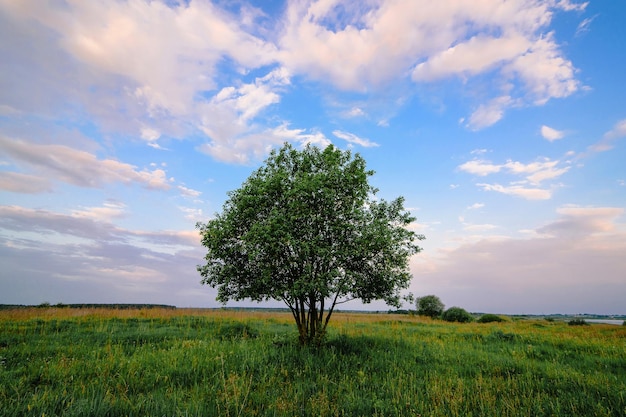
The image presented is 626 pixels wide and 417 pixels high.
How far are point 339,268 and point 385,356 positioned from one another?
460 centimetres

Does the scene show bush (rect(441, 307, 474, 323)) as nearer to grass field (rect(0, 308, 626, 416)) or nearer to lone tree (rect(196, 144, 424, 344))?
grass field (rect(0, 308, 626, 416))

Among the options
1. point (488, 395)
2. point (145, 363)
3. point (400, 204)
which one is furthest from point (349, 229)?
point (145, 363)

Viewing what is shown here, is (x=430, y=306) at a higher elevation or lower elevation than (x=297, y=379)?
higher

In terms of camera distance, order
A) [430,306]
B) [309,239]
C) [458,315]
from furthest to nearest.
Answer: [430,306], [458,315], [309,239]

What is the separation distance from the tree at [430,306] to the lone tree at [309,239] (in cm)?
Result: 5564

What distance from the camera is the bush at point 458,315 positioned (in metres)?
56.4

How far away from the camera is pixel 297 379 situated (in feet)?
37.2

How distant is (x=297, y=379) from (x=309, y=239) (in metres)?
6.33

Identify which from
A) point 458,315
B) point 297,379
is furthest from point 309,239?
point 458,315

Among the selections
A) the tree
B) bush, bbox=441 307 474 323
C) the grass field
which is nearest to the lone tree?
the grass field

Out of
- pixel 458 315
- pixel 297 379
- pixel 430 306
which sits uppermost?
pixel 430 306

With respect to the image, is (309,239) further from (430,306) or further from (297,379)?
(430,306)

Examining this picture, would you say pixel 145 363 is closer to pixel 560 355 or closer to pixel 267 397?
pixel 267 397

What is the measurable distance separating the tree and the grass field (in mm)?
48377
